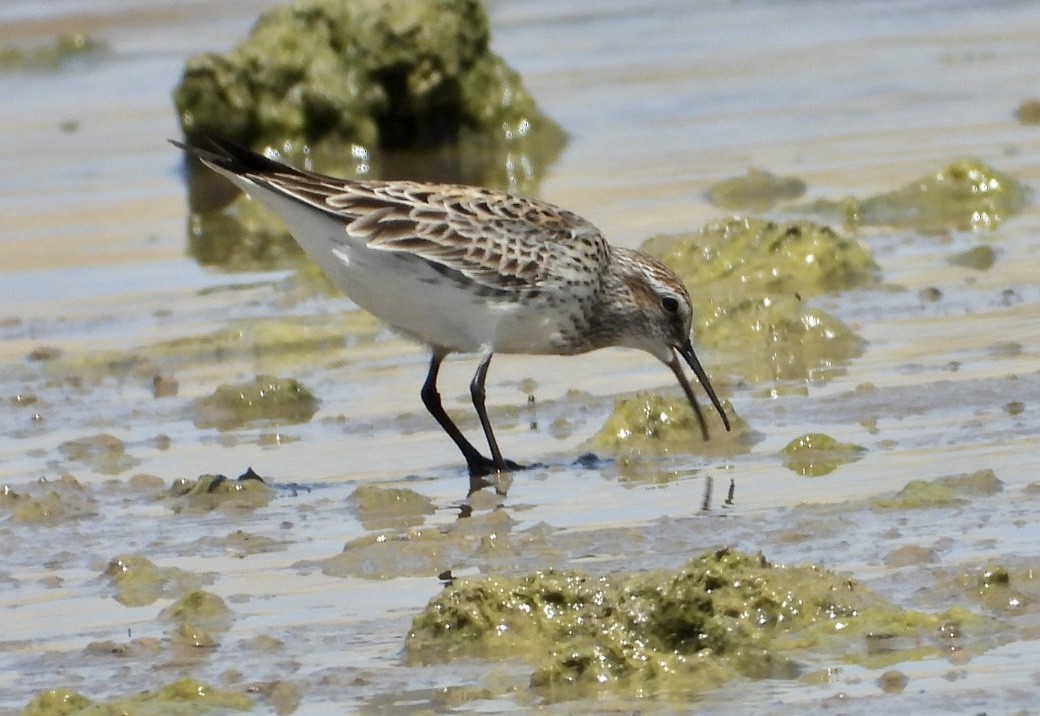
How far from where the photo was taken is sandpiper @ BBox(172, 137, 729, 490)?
851cm

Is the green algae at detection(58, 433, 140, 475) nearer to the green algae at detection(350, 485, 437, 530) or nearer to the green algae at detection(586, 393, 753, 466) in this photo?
the green algae at detection(350, 485, 437, 530)

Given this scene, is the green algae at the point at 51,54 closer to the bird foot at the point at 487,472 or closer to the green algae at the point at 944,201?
the green algae at the point at 944,201

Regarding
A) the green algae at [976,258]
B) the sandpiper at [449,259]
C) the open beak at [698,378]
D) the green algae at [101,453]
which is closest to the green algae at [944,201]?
the green algae at [976,258]

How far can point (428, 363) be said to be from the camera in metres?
10.0

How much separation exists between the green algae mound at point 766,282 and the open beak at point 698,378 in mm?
515

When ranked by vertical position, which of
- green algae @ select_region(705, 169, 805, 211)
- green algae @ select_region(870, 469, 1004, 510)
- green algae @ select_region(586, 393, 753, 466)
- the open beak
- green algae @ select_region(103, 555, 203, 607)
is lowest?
green algae @ select_region(103, 555, 203, 607)

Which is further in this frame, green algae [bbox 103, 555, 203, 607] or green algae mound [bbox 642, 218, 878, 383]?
green algae mound [bbox 642, 218, 878, 383]

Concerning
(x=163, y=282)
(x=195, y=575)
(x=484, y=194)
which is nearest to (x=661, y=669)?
(x=195, y=575)

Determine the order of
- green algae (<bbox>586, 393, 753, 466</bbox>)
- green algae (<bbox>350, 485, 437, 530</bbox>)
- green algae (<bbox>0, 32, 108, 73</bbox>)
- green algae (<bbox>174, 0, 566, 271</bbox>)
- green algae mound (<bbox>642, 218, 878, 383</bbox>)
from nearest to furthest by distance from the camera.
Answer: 1. green algae (<bbox>350, 485, 437, 530</bbox>)
2. green algae (<bbox>586, 393, 753, 466</bbox>)
3. green algae mound (<bbox>642, 218, 878, 383</bbox>)
4. green algae (<bbox>174, 0, 566, 271</bbox>)
5. green algae (<bbox>0, 32, 108, 73</bbox>)

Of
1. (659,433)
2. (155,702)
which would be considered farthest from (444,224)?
(155,702)

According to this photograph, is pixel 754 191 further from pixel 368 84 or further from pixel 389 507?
pixel 389 507

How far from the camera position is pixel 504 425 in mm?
9047

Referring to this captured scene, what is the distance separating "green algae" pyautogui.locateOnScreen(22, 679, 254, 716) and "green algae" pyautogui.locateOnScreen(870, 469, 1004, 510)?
257 cm

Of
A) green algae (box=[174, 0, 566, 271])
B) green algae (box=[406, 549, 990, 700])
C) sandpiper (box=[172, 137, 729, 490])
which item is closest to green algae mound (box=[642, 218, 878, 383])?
sandpiper (box=[172, 137, 729, 490])
